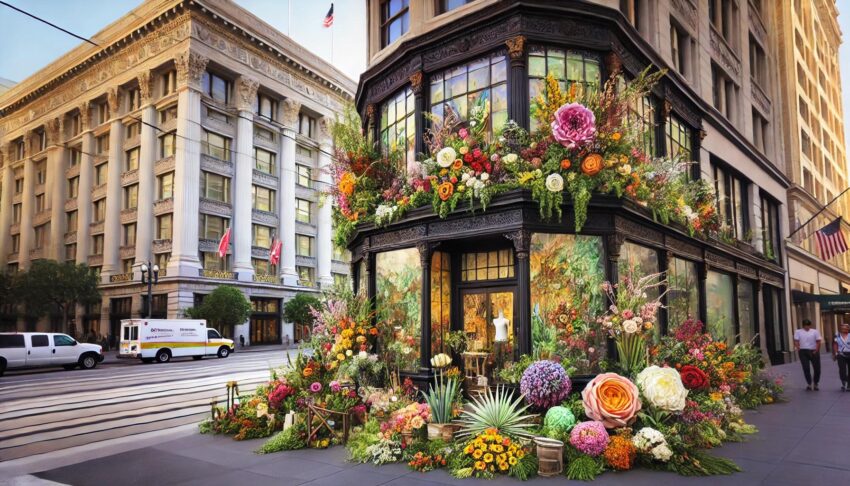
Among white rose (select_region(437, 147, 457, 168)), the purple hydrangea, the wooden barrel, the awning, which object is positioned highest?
white rose (select_region(437, 147, 457, 168))

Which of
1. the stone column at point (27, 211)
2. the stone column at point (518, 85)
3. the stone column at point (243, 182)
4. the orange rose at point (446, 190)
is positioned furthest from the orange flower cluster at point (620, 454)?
the stone column at point (27, 211)

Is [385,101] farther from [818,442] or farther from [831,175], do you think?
[831,175]

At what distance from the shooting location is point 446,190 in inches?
492

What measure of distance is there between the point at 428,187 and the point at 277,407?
548cm

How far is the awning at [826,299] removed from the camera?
107ft

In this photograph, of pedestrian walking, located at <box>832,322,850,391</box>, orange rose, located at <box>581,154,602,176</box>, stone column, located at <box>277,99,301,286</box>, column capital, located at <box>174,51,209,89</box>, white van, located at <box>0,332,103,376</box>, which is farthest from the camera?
stone column, located at <box>277,99,301,286</box>

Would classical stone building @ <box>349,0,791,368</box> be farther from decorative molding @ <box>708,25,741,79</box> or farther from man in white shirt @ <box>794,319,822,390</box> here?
decorative molding @ <box>708,25,741,79</box>

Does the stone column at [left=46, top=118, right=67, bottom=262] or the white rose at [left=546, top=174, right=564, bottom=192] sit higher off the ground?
the stone column at [left=46, top=118, right=67, bottom=262]

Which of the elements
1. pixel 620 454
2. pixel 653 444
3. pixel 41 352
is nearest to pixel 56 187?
pixel 41 352

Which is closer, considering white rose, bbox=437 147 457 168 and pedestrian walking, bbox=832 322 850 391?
white rose, bbox=437 147 457 168

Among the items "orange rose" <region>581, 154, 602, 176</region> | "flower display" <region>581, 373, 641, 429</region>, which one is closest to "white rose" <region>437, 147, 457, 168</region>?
"orange rose" <region>581, 154, 602, 176</region>

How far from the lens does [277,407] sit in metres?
11.7

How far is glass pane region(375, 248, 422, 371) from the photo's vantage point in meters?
13.5

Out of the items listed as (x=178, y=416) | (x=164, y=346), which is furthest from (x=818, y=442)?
(x=164, y=346)
